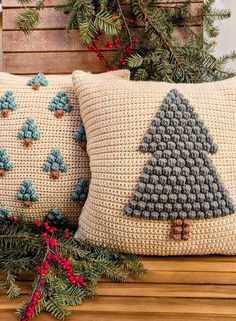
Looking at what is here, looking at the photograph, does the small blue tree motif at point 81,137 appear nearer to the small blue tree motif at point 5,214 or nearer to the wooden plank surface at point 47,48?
the small blue tree motif at point 5,214

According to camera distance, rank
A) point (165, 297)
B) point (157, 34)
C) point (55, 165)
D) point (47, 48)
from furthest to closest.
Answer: point (47, 48) → point (157, 34) → point (55, 165) → point (165, 297)

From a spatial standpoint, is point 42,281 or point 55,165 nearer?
point 42,281

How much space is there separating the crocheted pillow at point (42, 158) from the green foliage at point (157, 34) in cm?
18

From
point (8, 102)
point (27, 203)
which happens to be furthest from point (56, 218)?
point (8, 102)

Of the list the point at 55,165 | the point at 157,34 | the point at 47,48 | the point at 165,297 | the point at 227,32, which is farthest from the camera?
the point at 227,32

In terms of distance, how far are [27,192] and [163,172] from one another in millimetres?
313

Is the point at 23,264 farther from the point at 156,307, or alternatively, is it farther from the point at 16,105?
the point at 16,105

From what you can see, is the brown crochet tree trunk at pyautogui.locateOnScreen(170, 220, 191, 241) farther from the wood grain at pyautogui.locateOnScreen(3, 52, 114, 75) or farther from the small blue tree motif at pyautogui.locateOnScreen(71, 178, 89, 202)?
the wood grain at pyautogui.locateOnScreen(3, 52, 114, 75)

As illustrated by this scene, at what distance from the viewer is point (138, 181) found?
881mm

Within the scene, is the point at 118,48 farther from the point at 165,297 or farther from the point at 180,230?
the point at 165,297

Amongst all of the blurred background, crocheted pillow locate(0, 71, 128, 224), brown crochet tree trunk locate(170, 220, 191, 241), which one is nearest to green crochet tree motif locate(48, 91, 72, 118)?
crocheted pillow locate(0, 71, 128, 224)

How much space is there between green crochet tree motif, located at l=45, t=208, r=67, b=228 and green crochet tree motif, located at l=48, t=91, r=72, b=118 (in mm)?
210

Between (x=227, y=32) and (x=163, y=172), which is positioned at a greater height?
(x=227, y=32)

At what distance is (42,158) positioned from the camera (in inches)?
40.3
